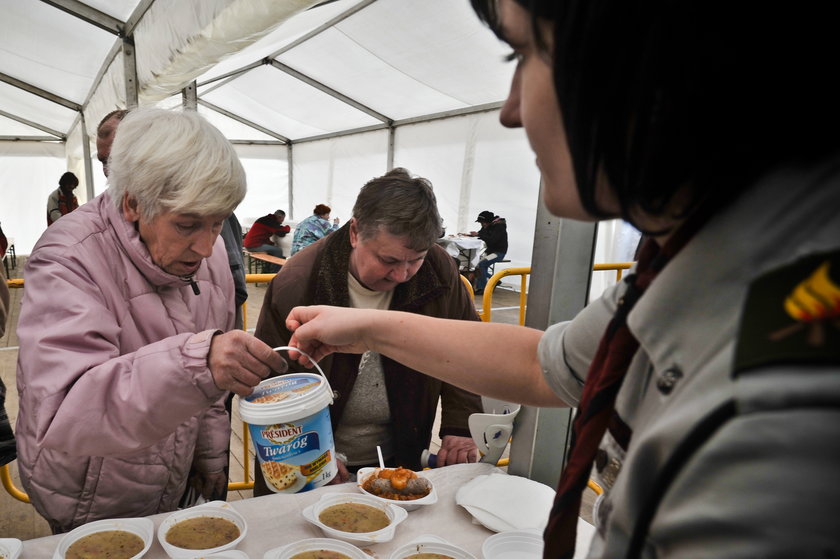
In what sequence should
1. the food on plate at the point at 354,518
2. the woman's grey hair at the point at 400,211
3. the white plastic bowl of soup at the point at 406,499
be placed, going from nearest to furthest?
the food on plate at the point at 354,518 < the white plastic bowl of soup at the point at 406,499 < the woman's grey hair at the point at 400,211

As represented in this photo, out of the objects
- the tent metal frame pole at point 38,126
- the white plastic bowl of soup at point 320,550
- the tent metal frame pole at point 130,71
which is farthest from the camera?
the tent metal frame pole at point 38,126

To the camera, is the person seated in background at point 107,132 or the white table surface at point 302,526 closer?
the white table surface at point 302,526

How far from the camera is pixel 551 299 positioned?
5.71 ft

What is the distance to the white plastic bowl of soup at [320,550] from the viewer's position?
4.31ft

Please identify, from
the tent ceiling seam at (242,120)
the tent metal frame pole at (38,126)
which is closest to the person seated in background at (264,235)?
the tent ceiling seam at (242,120)

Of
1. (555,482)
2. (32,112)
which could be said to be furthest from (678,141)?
(32,112)

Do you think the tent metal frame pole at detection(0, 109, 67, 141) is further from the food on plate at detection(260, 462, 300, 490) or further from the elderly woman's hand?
the food on plate at detection(260, 462, 300, 490)

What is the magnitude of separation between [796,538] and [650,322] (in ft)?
0.81

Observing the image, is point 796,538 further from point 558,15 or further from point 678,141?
point 558,15

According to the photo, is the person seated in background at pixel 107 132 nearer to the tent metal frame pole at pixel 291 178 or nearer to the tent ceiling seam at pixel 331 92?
the tent ceiling seam at pixel 331 92

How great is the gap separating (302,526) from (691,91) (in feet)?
4.85

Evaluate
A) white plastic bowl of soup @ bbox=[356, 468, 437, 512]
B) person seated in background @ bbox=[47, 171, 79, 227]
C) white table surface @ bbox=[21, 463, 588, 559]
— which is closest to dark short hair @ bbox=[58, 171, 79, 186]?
person seated in background @ bbox=[47, 171, 79, 227]

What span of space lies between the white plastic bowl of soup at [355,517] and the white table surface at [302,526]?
0.04m

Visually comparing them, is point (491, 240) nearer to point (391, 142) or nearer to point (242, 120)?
point (391, 142)
